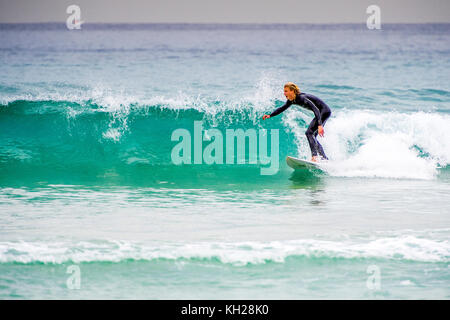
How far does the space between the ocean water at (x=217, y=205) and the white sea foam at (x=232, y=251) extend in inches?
0.8

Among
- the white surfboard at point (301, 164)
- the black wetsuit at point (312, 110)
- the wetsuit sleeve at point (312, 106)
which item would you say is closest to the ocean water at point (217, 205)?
the white surfboard at point (301, 164)

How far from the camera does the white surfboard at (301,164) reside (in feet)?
34.0

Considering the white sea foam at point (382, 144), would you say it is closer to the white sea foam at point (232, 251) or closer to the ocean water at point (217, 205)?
the ocean water at point (217, 205)

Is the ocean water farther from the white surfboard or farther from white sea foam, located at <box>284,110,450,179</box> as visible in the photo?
the white surfboard

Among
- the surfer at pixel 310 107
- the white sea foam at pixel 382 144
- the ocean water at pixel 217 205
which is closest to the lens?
the ocean water at pixel 217 205

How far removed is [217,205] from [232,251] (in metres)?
2.29

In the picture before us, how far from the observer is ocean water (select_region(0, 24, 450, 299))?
216 inches

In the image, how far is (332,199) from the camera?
8680 mm

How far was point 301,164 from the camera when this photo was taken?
10703mm

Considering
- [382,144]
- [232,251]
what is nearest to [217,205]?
[232,251]

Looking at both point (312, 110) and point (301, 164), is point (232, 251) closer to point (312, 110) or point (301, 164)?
point (312, 110)
